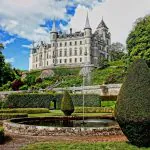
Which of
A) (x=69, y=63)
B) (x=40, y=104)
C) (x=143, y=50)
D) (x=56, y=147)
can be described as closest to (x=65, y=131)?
(x=56, y=147)

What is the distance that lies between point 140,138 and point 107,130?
4762mm

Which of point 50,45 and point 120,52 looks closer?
point 120,52

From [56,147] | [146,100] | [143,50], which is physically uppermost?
[143,50]

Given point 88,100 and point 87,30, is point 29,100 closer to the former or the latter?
point 88,100

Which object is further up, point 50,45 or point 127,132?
point 50,45

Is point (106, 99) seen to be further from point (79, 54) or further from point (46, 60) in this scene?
point (46, 60)

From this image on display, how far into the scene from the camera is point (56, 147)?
11461 mm

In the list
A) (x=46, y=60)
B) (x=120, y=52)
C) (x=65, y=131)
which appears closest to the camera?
(x=65, y=131)

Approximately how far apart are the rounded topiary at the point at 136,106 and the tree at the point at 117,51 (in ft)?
281

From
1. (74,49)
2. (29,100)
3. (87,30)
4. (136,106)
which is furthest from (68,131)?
(74,49)

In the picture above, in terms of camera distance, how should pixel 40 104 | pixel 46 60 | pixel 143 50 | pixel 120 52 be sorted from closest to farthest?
1. pixel 40 104
2. pixel 143 50
3. pixel 120 52
4. pixel 46 60

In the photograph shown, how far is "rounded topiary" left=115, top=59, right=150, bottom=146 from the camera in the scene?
1123cm

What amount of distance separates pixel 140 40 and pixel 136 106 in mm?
39073

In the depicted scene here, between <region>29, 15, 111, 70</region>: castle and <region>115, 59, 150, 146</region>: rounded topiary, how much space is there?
81336 millimetres
